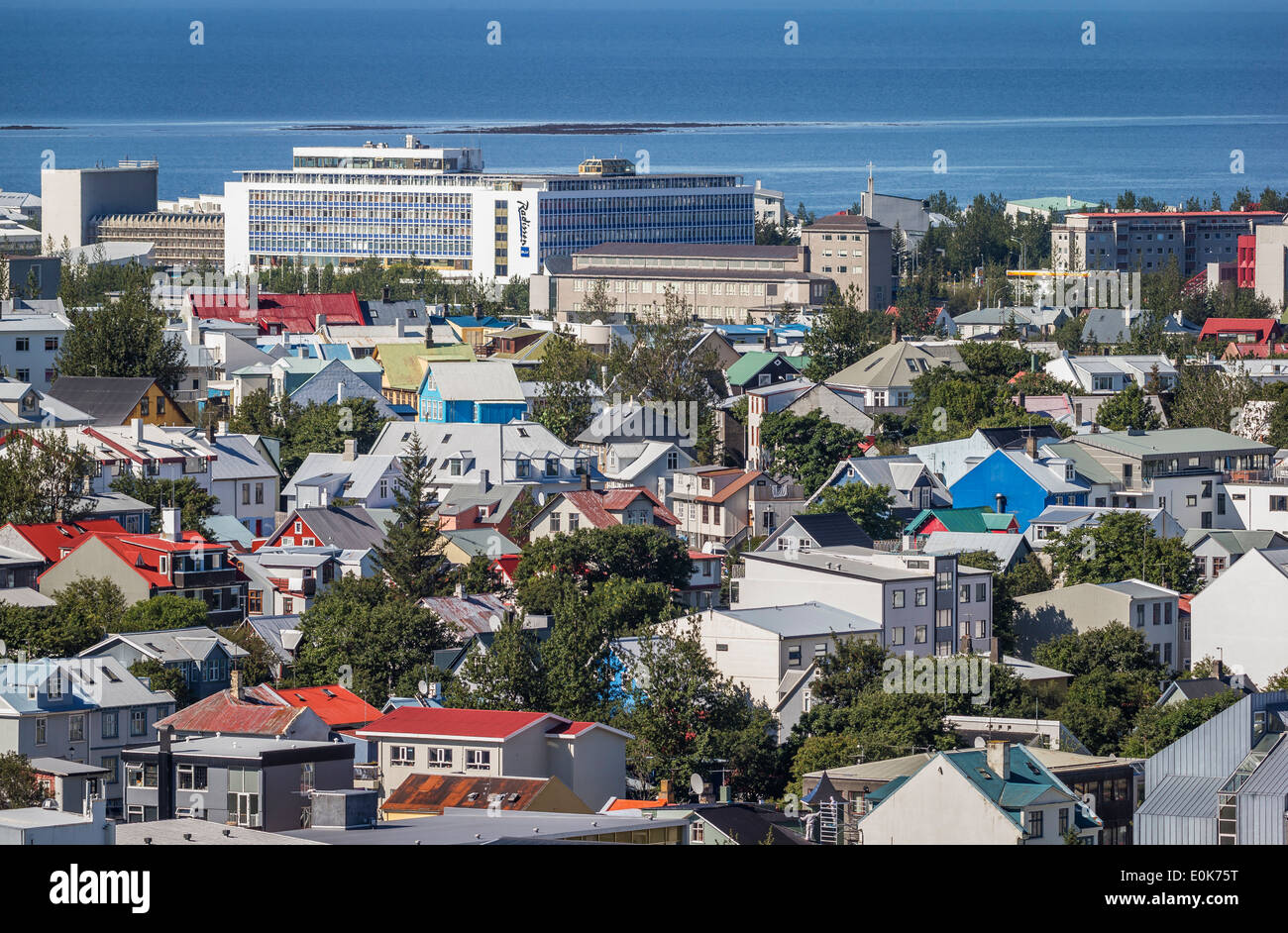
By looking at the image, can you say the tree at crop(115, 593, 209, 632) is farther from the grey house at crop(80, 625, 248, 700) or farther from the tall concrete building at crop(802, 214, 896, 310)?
the tall concrete building at crop(802, 214, 896, 310)

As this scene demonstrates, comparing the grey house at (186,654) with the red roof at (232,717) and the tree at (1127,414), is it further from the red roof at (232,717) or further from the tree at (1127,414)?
the tree at (1127,414)

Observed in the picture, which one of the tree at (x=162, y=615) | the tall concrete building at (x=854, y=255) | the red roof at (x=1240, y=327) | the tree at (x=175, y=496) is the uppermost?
the tall concrete building at (x=854, y=255)

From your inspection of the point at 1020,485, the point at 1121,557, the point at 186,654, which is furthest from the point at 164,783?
the point at 1020,485

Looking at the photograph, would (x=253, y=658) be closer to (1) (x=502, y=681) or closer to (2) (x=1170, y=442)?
(1) (x=502, y=681)

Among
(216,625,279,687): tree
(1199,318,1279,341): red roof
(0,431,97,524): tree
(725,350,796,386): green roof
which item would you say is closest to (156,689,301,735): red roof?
(216,625,279,687): tree

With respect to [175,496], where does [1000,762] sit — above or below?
below

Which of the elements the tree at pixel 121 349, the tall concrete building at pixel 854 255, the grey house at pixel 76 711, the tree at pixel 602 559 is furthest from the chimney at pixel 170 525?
the tall concrete building at pixel 854 255
